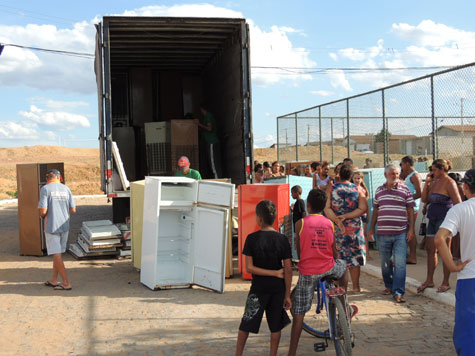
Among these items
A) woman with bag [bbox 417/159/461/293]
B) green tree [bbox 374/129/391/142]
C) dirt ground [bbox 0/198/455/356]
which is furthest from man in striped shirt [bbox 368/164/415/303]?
green tree [bbox 374/129/391/142]

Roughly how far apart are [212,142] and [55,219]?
509cm

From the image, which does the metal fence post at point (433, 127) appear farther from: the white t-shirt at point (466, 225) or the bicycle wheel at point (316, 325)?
the white t-shirt at point (466, 225)

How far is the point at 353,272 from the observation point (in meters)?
6.80

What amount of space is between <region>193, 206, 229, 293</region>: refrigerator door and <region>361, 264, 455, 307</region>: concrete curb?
8.30 ft

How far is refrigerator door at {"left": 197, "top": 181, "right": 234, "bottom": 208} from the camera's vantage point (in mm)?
7078

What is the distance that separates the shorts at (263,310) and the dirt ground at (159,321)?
64cm

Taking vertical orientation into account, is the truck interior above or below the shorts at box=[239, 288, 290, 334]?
above

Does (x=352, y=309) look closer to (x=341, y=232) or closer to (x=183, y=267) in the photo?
(x=341, y=232)

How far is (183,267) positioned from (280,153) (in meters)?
13.2

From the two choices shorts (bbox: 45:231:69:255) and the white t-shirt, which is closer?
the white t-shirt

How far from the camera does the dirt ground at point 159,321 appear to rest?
495 centimetres

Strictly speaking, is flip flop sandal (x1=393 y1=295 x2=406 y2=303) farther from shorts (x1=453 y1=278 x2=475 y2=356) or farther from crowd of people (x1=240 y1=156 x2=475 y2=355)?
shorts (x1=453 y1=278 x2=475 y2=356)

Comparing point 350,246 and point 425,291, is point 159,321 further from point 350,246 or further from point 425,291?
point 425,291

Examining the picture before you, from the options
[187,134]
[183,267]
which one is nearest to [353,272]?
[183,267]
